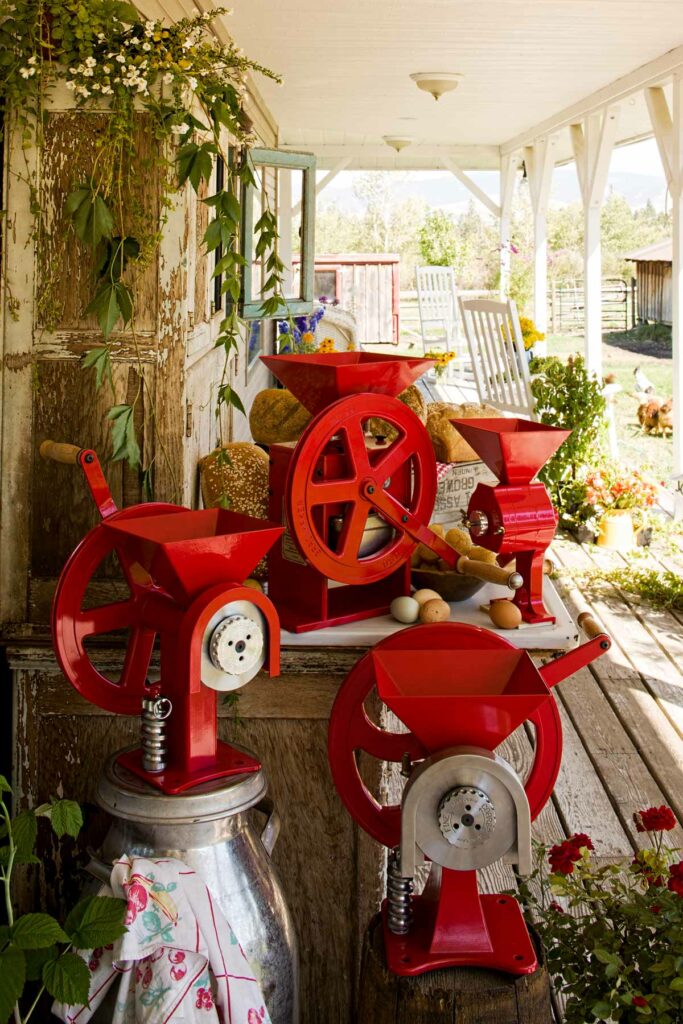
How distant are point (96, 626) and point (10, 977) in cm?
52

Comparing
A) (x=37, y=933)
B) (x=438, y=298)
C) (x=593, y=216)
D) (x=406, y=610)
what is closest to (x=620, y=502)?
(x=593, y=216)

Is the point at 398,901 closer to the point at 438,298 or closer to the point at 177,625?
the point at 177,625

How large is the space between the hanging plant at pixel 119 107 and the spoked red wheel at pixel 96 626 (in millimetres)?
214

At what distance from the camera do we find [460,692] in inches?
60.9

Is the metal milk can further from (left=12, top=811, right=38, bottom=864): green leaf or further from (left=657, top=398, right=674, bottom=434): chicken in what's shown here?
(left=657, top=398, right=674, bottom=434): chicken

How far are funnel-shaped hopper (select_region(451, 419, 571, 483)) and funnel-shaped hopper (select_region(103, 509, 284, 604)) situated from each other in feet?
1.25

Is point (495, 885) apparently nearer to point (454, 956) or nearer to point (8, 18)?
point (454, 956)

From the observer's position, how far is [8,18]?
6.05ft

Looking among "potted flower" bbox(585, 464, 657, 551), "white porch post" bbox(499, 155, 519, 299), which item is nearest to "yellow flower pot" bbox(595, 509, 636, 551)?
"potted flower" bbox(585, 464, 657, 551)

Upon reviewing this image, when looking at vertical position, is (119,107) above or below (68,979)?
above

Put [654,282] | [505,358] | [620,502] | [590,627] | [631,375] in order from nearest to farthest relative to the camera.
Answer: [590,627]
[620,502]
[505,358]
[631,375]
[654,282]

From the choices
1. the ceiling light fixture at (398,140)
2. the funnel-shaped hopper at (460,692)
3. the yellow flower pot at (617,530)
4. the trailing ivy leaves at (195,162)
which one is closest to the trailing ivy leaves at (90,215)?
the trailing ivy leaves at (195,162)

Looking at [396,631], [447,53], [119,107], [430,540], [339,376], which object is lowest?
[396,631]

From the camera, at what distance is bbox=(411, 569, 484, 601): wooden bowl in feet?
6.38
